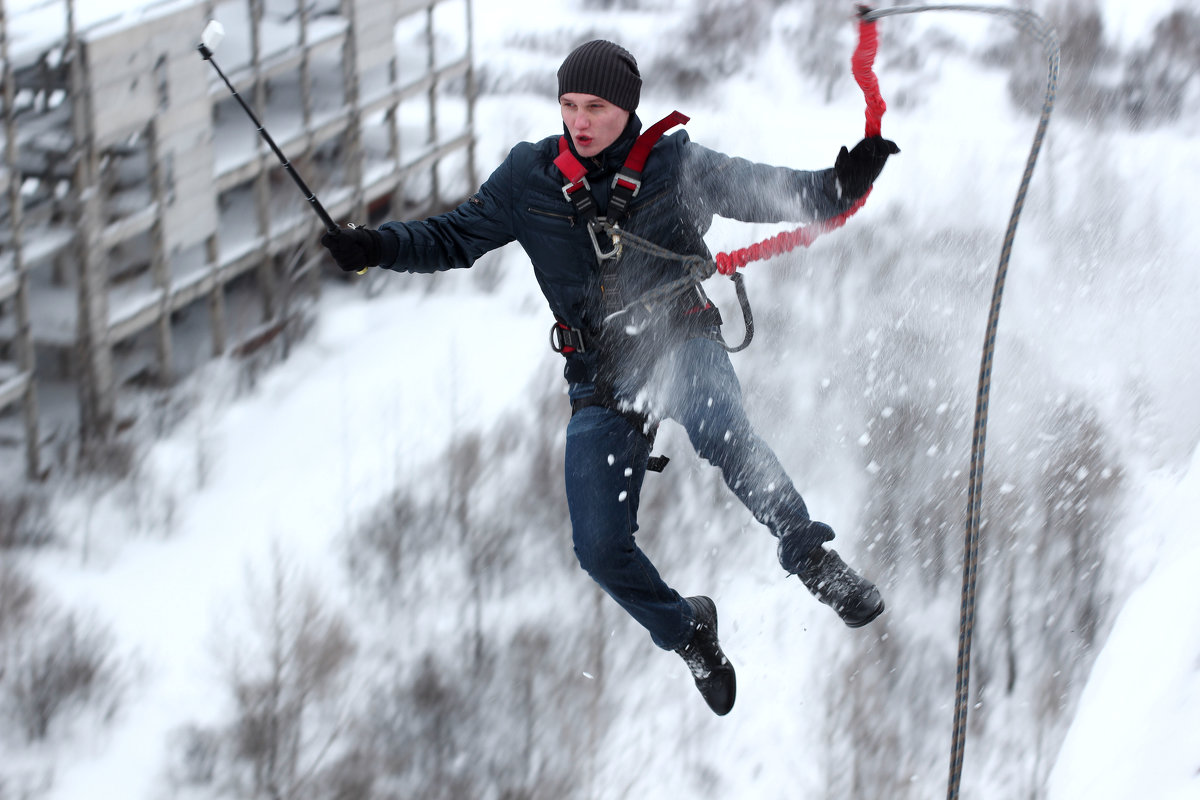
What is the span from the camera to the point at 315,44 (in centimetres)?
1135

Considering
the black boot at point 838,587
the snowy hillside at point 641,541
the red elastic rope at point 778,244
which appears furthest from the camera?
the snowy hillside at point 641,541

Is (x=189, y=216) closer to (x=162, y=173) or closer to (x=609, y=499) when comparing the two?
(x=162, y=173)

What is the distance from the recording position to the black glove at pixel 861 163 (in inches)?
136

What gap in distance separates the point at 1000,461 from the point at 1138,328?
1815 millimetres

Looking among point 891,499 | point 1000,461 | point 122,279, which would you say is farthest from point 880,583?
point 122,279

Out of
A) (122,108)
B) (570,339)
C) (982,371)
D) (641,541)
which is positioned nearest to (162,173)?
(122,108)

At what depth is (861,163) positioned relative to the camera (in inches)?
136

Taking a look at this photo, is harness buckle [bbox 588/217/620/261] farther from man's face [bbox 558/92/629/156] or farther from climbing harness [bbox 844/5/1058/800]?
climbing harness [bbox 844/5/1058/800]

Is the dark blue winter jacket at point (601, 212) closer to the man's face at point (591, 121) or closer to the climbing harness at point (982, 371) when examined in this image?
the man's face at point (591, 121)

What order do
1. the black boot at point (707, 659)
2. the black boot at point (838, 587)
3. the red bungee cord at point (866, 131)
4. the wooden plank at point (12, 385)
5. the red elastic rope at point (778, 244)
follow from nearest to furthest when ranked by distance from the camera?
the red bungee cord at point (866, 131), the red elastic rope at point (778, 244), the black boot at point (838, 587), the black boot at point (707, 659), the wooden plank at point (12, 385)

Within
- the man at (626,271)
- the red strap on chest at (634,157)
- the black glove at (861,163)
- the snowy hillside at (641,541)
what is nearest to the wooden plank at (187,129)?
the snowy hillside at (641,541)

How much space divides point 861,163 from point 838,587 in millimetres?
1245

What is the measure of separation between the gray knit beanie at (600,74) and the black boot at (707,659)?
1632 millimetres

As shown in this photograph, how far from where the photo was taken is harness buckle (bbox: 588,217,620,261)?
367 centimetres
